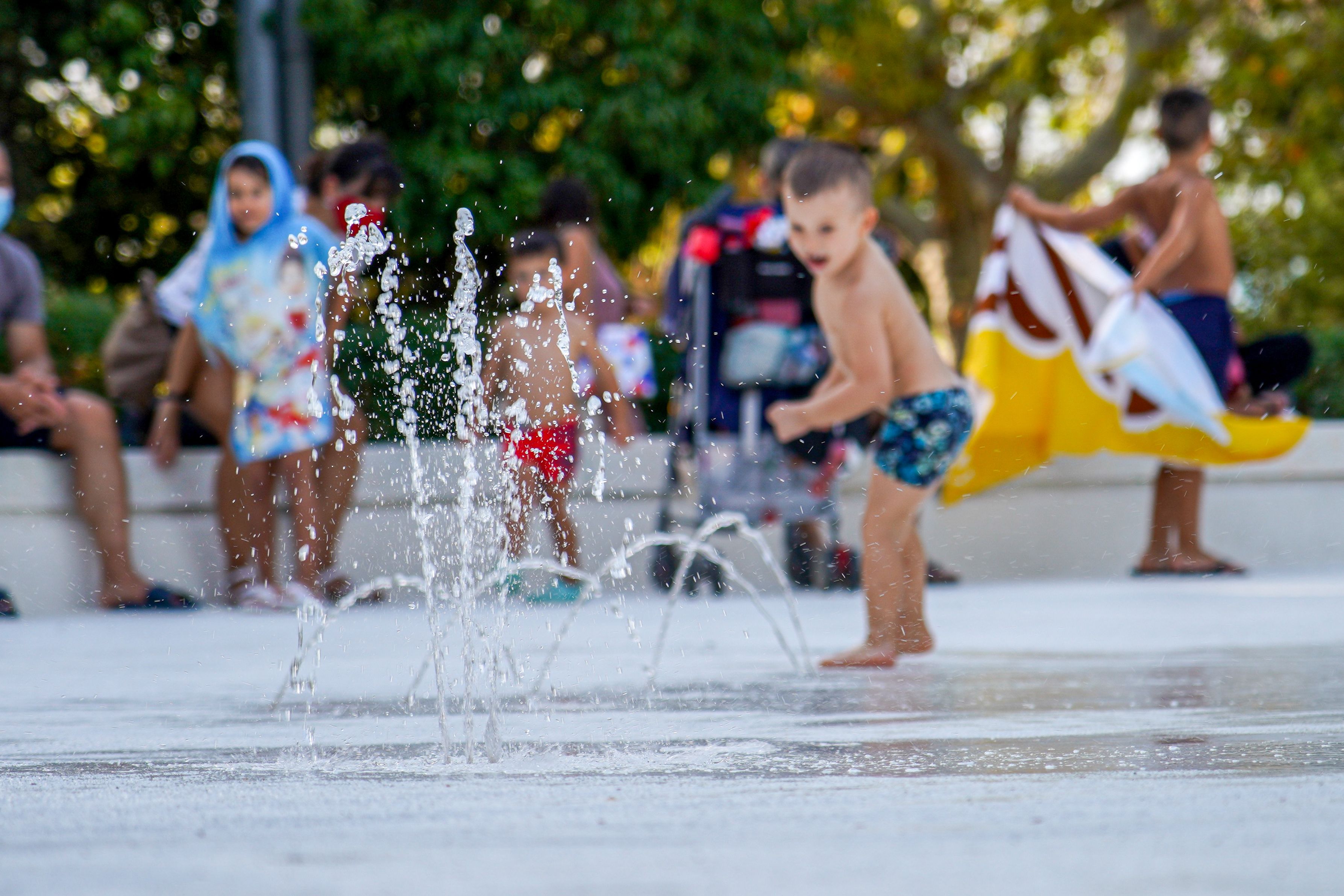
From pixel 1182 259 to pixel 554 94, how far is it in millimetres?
4509

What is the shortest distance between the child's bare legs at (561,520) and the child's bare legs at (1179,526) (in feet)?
8.21

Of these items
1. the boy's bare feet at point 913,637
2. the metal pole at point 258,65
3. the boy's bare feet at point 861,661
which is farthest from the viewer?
the metal pole at point 258,65

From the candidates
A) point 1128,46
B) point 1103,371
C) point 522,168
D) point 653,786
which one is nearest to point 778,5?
point 522,168

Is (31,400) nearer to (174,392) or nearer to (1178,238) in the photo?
(174,392)

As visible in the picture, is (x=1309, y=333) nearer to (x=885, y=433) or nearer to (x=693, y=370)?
(x=693, y=370)

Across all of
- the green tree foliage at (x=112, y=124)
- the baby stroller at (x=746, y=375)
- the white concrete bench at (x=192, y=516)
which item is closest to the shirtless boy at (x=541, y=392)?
the white concrete bench at (x=192, y=516)

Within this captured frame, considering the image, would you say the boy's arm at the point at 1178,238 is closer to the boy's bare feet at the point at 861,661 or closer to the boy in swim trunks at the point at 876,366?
the boy in swim trunks at the point at 876,366

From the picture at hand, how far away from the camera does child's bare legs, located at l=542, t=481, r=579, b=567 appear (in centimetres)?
694

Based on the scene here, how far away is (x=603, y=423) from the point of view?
764 centimetres

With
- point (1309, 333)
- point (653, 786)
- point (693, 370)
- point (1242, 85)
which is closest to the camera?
point (653, 786)

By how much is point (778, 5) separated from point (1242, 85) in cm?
506

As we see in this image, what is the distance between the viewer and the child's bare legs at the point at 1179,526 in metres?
7.77

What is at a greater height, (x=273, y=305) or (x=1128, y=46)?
(x=1128, y=46)

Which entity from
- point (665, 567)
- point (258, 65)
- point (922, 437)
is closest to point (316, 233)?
point (665, 567)
